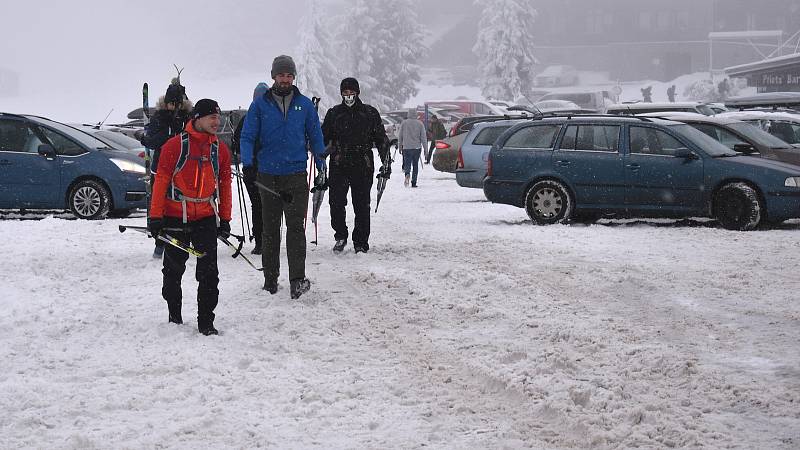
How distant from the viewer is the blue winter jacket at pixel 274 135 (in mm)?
8625

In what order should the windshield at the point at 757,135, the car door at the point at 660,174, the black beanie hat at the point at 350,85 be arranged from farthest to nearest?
the windshield at the point at 757,135 < the car door at the point at 660,174 < the black beanie hat at the point at 350,85

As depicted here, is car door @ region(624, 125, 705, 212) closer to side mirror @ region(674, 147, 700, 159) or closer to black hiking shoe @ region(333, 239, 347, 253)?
side mirror @ region(674, 147, 700, 159)

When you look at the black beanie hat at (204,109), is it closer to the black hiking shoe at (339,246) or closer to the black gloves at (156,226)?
the black gloves at (156,226)

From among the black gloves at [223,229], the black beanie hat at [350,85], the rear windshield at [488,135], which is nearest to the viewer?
the black gloves at [223,229]

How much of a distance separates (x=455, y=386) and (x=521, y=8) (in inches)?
3194

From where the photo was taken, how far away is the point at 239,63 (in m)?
120

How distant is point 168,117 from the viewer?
988cm

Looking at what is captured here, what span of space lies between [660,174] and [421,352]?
7.66 metres

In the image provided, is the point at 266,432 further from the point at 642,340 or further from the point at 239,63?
the point at 239,63

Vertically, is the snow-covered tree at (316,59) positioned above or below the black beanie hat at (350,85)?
above

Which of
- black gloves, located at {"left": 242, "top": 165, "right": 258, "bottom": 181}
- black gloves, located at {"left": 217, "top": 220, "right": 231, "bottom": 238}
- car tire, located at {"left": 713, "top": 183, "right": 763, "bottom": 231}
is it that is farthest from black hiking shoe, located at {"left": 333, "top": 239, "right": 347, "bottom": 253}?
car tire, located at {"left": 713, "top": 183, "right": 763, "bottom": 231}

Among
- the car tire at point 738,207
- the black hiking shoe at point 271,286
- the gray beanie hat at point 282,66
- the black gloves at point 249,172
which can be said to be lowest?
the black hiking shoe at point 271,286

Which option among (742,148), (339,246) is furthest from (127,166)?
(742,148)

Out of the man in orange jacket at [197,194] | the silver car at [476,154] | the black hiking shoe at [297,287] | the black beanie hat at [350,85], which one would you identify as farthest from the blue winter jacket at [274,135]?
the silver car at [476,154]
